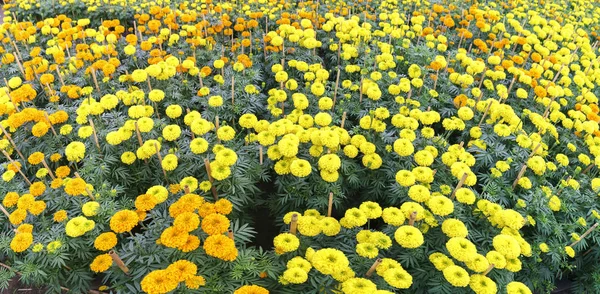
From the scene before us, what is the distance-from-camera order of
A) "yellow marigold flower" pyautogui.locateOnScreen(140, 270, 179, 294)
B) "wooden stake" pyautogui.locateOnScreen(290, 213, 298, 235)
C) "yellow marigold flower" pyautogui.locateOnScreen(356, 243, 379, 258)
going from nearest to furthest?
"yellow marigold flower" pyautogui.locateOnScreen(140, 270, 179, 294)
"yellow marigold flower" pyautogui.locateOnScreen(356, 243, 379, 258)
"wooden stake" pyautogui.locateOnScreen(290, 213, 298, 235)

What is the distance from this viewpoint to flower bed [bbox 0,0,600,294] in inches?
120

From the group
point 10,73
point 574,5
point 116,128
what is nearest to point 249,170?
point 116,128

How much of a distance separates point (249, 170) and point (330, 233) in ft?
4.34

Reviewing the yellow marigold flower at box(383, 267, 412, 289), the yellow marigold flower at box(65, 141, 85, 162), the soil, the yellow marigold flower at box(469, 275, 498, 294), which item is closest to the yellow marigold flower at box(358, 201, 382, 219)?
the yellow marigold flower at box(383, 267, 412, 289)

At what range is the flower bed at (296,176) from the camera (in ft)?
10.0

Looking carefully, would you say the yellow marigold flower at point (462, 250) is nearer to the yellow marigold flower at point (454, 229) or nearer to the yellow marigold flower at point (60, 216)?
the yellow marigold flower at point (454, 229)

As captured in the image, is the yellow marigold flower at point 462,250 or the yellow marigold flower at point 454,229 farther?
the yellow marigold flower at point 454,229

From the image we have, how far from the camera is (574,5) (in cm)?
970

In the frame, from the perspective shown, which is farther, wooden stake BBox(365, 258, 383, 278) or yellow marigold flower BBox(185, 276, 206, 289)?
wooden stake BBox(365, 258, 383, 278)

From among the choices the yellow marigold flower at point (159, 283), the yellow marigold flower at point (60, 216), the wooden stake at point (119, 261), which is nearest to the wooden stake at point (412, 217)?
the yellow marigold flower at point (159, 283)

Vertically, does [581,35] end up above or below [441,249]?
above

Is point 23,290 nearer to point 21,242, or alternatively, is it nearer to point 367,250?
point 21,242

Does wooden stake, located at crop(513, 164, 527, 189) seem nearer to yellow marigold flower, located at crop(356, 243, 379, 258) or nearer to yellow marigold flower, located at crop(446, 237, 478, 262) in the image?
yellow marigold flower, located at crop(446, 237, 478, 262)

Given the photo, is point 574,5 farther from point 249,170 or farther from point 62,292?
point 62,292
